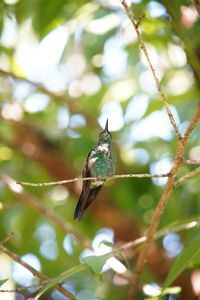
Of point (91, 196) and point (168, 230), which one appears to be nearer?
point (91, 196)

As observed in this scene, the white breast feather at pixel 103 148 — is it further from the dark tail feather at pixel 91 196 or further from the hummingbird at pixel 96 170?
the dark tail feather at pixel 91 196

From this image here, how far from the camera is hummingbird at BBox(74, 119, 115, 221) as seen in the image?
2.44 meters

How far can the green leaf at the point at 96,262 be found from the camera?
235 centimetres

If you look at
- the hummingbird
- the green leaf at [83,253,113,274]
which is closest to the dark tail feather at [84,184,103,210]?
the hummingbird

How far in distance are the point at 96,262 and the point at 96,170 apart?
43 centimetres

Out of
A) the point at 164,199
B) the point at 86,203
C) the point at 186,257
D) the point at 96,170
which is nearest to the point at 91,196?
the point at 86,203

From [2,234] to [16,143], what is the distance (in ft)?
2.54

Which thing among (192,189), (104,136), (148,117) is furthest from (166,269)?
(104,136)

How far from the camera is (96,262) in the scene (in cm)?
243

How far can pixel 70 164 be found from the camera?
187 inches

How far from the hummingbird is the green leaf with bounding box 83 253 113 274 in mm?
179

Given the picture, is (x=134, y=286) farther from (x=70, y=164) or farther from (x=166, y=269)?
(x=70, y=164)

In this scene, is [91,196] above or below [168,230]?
below

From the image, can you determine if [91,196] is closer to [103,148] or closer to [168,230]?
[103,148]
